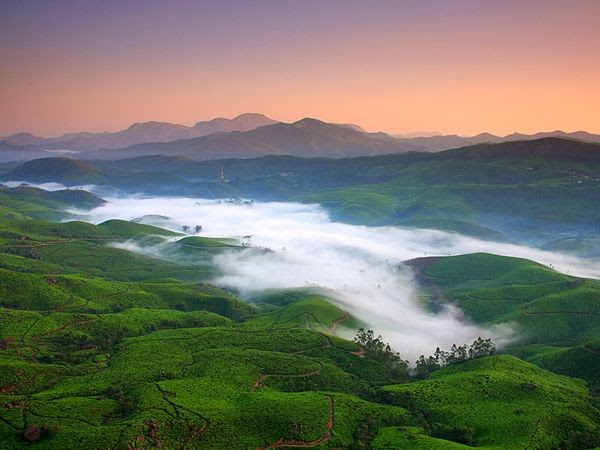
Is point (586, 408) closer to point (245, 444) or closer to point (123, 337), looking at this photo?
point (245, 444)

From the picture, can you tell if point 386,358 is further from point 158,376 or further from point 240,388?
point 158,376

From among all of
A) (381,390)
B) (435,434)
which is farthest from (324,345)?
(435,434)

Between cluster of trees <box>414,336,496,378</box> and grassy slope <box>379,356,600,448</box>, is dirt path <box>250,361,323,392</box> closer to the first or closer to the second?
grassy slope <box>379,356,600,448</box>

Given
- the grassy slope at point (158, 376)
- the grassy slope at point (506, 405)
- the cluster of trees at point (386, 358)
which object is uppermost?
the grassy slope at point (158, 376)

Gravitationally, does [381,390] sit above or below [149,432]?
below

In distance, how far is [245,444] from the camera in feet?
285

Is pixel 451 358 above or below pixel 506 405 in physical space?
below

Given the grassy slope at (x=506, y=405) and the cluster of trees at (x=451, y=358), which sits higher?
the grassy slope at (x=506, y=405)

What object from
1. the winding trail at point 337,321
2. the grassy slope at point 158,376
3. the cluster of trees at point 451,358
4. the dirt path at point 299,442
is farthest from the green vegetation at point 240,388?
the winding trail at point 337,321

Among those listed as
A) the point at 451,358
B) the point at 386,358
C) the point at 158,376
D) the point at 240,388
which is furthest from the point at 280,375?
the point at 451,358

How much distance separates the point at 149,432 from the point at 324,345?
6573 centimetres

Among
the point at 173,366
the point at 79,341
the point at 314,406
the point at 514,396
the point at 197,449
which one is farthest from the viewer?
the point at 79,341

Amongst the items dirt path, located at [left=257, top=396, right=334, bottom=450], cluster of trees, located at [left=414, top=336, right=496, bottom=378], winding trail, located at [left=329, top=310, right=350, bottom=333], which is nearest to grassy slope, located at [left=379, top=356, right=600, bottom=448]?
dirt path, located at [left=257, top=396, right=334, bottom=450]

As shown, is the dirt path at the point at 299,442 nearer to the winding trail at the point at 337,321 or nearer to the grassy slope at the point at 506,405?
the grassy slope at the point at 506,405
